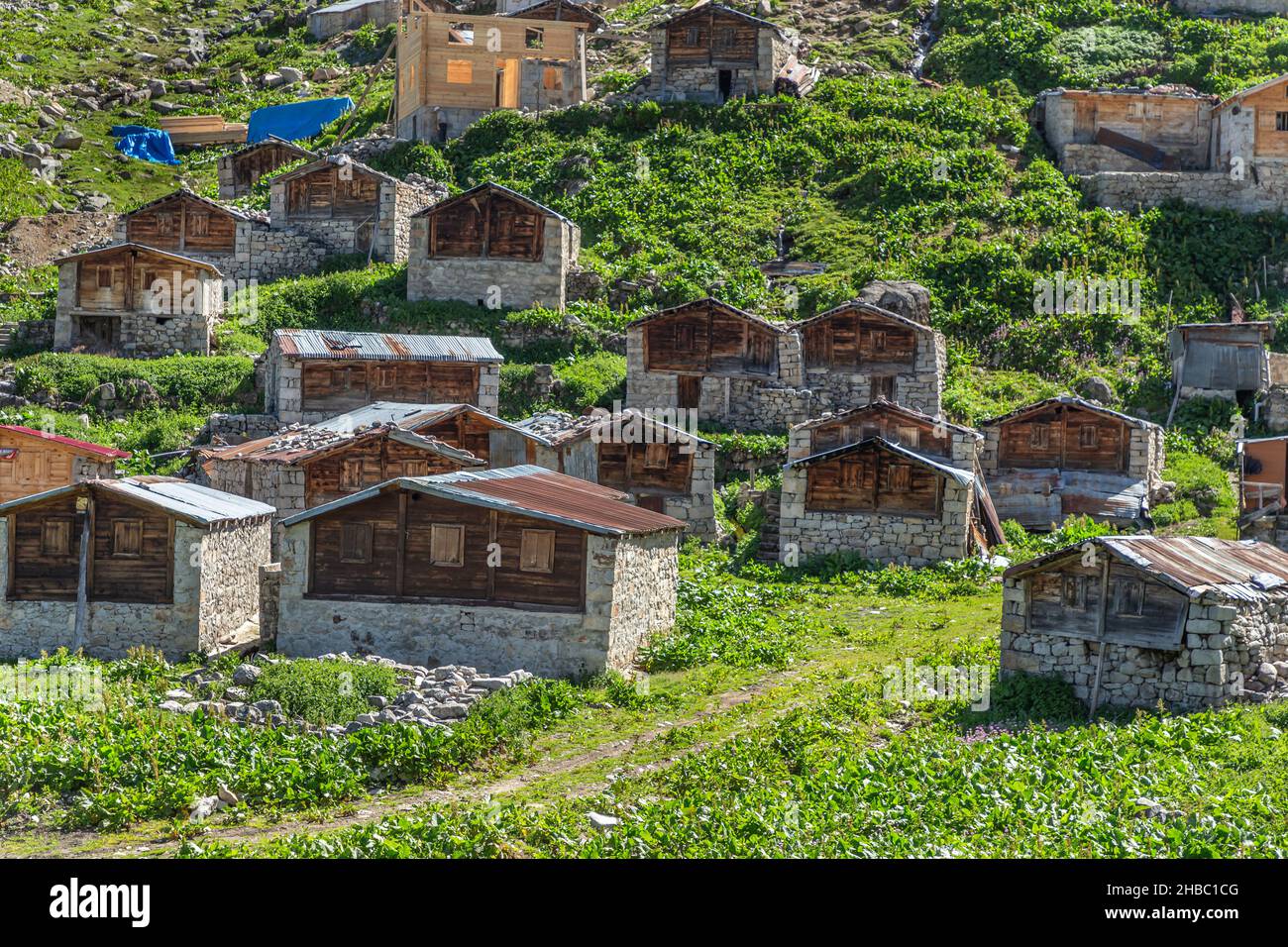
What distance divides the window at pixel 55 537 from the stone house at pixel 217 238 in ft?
74.7

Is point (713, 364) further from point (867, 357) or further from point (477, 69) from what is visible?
point (477, 69)

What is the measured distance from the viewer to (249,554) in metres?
28.7

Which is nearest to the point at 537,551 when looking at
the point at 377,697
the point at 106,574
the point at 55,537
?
the point at 377,697

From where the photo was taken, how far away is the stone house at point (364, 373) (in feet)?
131

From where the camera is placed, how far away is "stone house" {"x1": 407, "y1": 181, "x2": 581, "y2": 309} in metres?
46.2

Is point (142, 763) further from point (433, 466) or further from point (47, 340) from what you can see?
point (47, 340)

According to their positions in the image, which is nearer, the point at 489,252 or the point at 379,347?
the point at 379,347

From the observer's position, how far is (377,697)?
22.7m

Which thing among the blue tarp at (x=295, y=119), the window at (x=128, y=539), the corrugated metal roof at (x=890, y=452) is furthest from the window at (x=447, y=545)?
the blue tarp at (x=295, y=119)

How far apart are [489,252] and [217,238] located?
847 cm

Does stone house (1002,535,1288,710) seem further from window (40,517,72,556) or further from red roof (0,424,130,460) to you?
red roof (0,424,130,460)

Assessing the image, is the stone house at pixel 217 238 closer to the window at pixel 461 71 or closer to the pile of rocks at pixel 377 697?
the window at pixel 461 71

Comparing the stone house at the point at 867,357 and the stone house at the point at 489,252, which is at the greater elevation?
the stone house at the point at 489,252

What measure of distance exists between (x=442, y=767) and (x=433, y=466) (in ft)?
44.7
